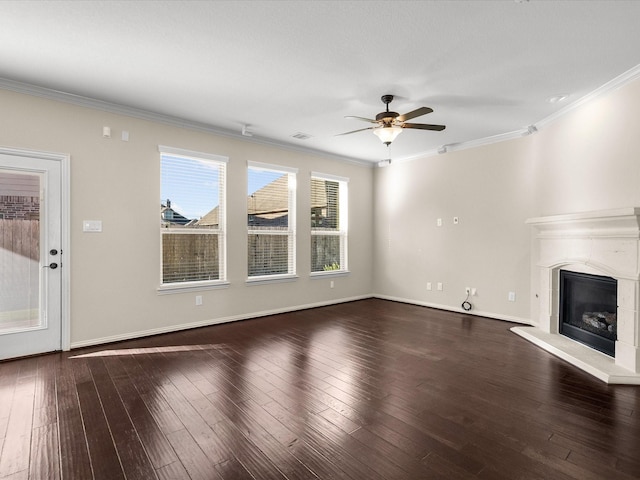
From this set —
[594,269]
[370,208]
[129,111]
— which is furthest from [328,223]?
[594,269]

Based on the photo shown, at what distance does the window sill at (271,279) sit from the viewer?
5.18 meters

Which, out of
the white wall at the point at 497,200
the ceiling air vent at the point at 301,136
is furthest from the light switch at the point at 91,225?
the white wall at the point at 497,200

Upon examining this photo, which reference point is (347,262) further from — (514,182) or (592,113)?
(592,113)

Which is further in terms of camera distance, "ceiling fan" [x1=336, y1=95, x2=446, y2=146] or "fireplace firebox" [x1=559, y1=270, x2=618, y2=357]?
"ceiling fan" [x1=336, y1=95, x2=446, y2=146]

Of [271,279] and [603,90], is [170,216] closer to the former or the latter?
[271,279]

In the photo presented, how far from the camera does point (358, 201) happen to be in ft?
22.3

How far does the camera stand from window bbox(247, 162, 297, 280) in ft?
17.3

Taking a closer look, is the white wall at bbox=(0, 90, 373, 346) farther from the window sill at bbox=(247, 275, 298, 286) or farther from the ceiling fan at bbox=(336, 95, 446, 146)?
the ceiling fan at bbox=(336, 95, 446, 146)

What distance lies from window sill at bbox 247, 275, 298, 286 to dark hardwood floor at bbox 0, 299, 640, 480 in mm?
1315

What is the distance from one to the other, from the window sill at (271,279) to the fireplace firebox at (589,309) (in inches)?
148

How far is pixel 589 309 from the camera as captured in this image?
3773 millimetres

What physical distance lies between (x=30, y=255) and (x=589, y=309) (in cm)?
606

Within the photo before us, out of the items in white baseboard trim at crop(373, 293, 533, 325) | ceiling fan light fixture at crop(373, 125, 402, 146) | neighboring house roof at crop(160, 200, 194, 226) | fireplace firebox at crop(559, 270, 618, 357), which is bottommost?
white baseboard trim at crop(373, 293, 533, 325)

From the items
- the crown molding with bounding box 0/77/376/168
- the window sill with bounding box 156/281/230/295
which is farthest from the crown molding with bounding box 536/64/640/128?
the window sill with bounding box 156/281/230/295
